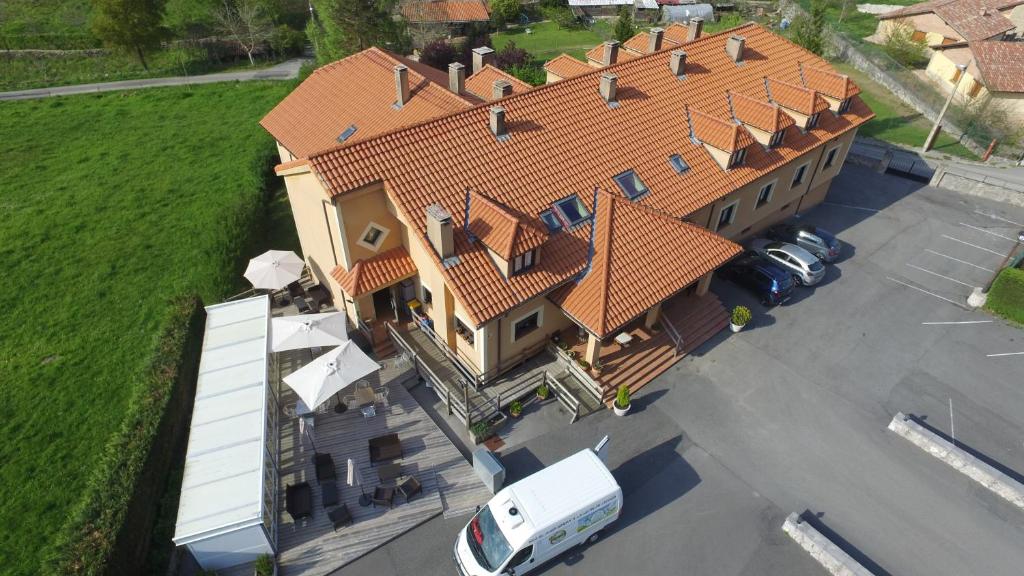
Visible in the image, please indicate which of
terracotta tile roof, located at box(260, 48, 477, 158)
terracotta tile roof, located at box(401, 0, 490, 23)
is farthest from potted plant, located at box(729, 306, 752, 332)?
terracotta tile roof, located at box(401, 0, 490, 23)

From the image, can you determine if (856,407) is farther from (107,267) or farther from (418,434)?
(107,267)

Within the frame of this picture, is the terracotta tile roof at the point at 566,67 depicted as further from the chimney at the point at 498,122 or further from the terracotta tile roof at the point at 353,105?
the chimney at the point at 498,122

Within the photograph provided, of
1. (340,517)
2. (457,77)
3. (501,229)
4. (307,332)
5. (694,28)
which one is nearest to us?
(340,517)

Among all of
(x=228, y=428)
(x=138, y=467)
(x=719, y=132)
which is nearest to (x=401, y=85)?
(x=719, y=132)

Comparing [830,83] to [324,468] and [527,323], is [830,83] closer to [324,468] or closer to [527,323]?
[527,323]

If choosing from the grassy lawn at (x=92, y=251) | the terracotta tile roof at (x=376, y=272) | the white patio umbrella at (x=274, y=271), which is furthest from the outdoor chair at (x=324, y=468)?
the white patio umbrella at (x=274, y=271)

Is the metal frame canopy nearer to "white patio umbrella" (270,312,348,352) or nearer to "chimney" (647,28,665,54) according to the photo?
"white patio umbrella" (270,312,348,352)
